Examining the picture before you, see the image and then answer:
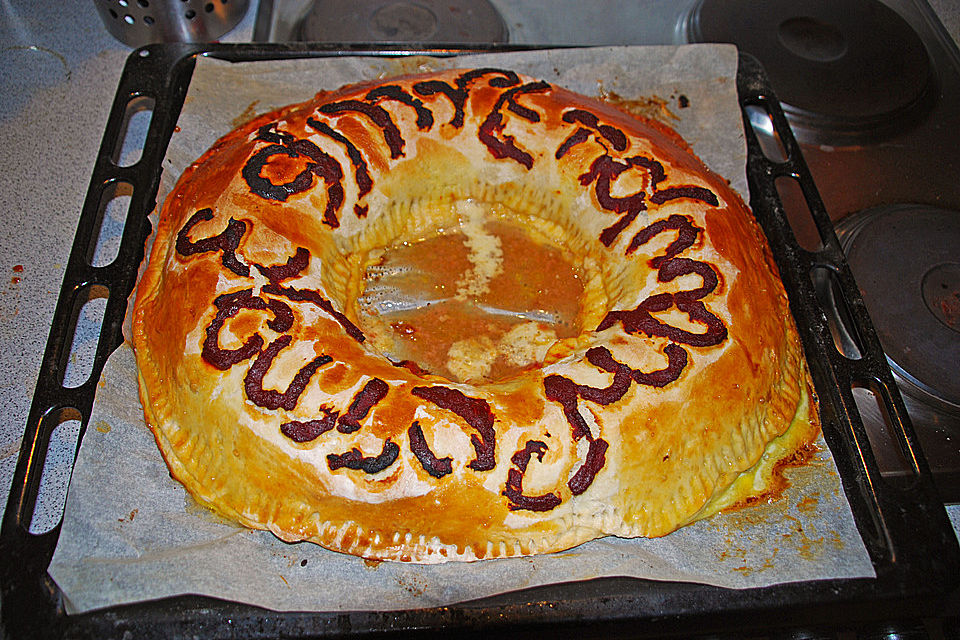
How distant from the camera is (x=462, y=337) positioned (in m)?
2.32

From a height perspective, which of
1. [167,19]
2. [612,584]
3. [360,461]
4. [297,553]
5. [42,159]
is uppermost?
[167,19]

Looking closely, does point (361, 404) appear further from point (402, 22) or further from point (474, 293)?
point (402, 22)

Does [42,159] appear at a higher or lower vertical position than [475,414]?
higher

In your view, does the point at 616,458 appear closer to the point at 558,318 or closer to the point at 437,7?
the point at 558,318

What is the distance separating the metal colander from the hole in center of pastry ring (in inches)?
→ 57.9

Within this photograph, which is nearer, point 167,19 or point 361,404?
point 361,404

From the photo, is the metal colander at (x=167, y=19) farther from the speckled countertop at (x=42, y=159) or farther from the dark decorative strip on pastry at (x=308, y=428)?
the dark decorative strip on pastry at (x=308, y=428)

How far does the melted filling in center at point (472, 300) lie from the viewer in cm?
229

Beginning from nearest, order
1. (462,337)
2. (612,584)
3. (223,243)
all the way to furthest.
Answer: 1. (612,584)
2. (223,243)
3. (462,337)

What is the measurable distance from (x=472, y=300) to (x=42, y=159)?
1837mm

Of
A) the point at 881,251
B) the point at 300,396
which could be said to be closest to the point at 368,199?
the point at 300,396

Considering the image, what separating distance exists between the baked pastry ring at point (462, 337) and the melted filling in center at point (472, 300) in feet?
0.04

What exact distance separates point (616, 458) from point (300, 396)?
2.82 feet

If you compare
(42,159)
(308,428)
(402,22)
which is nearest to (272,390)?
(308,428)
